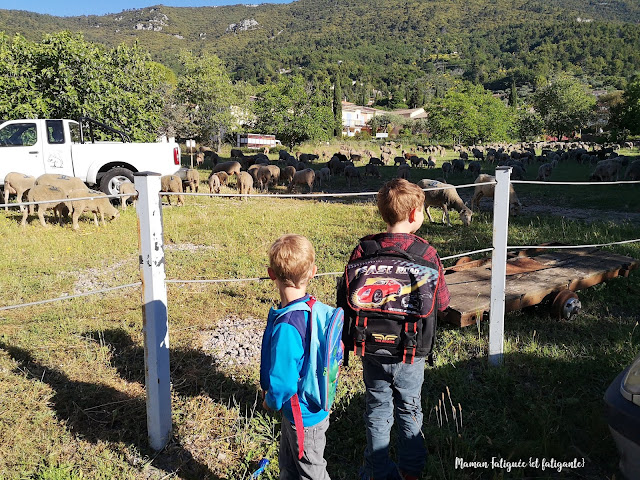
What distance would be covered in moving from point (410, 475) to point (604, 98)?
90.3 metres

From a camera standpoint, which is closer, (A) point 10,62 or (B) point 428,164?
(A) point 10,62

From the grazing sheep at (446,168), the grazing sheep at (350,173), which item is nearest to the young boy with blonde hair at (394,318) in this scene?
the grazing sheep at (350,173)

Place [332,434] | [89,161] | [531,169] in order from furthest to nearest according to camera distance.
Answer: [531,169]
[89,161]
[332,434]

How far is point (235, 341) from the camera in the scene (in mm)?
4844

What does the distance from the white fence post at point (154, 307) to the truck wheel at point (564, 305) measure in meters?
4.05

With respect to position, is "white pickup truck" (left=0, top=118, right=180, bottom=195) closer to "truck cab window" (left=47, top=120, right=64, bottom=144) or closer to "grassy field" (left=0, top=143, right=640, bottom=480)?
"truck cab window" (left=47, top=120, right=64, bottom=144)

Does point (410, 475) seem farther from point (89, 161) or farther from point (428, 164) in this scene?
point (428, 164)

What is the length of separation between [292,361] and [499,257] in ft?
7.72

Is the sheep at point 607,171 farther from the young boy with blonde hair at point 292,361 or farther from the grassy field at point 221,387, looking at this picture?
the young boy with blonde hair at point 292,361

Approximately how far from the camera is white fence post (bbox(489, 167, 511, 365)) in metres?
3.81

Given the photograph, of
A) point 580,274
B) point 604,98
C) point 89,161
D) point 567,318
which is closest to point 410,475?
point 567,318

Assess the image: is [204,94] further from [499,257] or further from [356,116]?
[356,116]

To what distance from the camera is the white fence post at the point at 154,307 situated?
2.86m

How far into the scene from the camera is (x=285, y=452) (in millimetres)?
2469
